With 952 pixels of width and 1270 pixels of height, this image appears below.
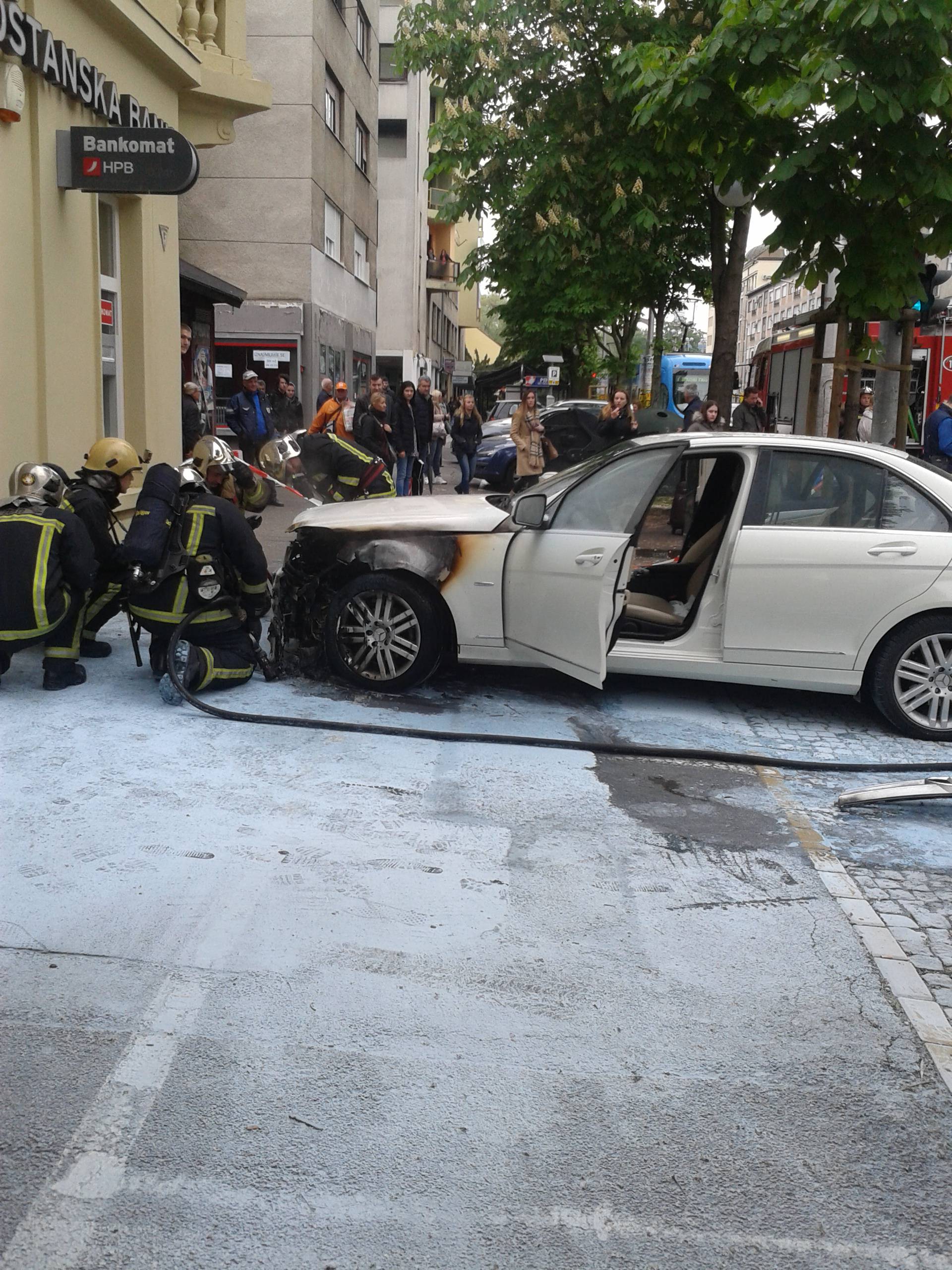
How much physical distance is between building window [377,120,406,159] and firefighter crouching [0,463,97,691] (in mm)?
42593

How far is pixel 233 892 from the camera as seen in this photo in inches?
174

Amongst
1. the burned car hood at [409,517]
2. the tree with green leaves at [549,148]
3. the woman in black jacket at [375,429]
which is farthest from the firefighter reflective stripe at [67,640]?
the tree with green leaves at [549,148]

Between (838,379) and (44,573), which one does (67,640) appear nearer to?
(44,573)

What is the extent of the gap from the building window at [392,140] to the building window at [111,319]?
36.5 metres

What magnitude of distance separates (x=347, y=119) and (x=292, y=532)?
26.4 m

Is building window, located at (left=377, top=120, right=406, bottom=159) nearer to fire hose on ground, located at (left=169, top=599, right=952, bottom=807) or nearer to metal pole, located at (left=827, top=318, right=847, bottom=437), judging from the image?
metal pole, located at (left=827, top=318, right=847, bottom=437)

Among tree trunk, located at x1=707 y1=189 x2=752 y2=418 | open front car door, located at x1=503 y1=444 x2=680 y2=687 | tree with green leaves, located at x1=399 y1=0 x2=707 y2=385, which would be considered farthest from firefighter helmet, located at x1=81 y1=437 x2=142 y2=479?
tree trunk, located at x1=707 y1=189 x2=752 y2=418

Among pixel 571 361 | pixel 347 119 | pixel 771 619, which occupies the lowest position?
pixel 771 619

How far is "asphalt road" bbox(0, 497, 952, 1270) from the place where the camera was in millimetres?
2734

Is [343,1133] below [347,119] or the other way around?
below

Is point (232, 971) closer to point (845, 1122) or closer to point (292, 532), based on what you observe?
point (845, 1122)

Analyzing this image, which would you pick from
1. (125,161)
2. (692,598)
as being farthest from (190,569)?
(125,161)

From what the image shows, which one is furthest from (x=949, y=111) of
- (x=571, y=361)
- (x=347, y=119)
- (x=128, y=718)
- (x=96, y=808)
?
(x=571, y=361)

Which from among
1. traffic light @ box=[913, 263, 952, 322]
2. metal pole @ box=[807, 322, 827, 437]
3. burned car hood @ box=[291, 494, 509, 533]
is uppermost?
traffic light @ box=[913, 263, 952, 322]
